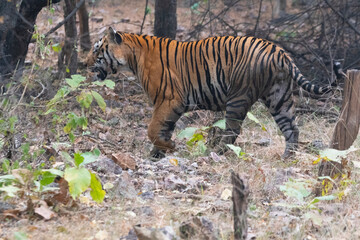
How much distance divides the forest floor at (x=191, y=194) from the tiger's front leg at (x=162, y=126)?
0.43 ft

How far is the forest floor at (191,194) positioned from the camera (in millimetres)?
4094

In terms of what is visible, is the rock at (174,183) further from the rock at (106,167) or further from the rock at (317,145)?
the rock at (317,145)

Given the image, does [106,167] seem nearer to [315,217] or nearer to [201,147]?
[201,147]

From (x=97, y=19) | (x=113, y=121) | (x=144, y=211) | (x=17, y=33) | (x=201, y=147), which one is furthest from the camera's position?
(x=97, y=19)

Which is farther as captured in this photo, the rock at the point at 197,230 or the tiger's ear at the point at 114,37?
the tiger's ear at the point at 114,37

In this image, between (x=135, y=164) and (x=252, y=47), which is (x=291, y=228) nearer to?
(x=135, y=164)

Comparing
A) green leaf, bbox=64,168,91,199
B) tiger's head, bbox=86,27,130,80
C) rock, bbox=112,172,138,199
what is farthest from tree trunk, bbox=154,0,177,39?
green leaf, bbox=64,168,91,199

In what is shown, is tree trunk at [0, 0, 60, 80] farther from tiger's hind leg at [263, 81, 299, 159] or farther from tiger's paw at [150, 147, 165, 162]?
tiger's hind leg at [263, 81, 299, 159]

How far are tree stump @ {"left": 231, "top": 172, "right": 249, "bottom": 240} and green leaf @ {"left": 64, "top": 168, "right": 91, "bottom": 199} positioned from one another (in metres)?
1.08

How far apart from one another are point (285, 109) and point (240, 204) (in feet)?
10.8

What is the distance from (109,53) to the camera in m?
7.17

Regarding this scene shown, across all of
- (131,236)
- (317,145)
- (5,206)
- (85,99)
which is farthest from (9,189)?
(317,145)

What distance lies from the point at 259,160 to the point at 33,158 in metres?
2.31

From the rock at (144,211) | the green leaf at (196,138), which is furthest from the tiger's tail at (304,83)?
the rock at (144,211)
